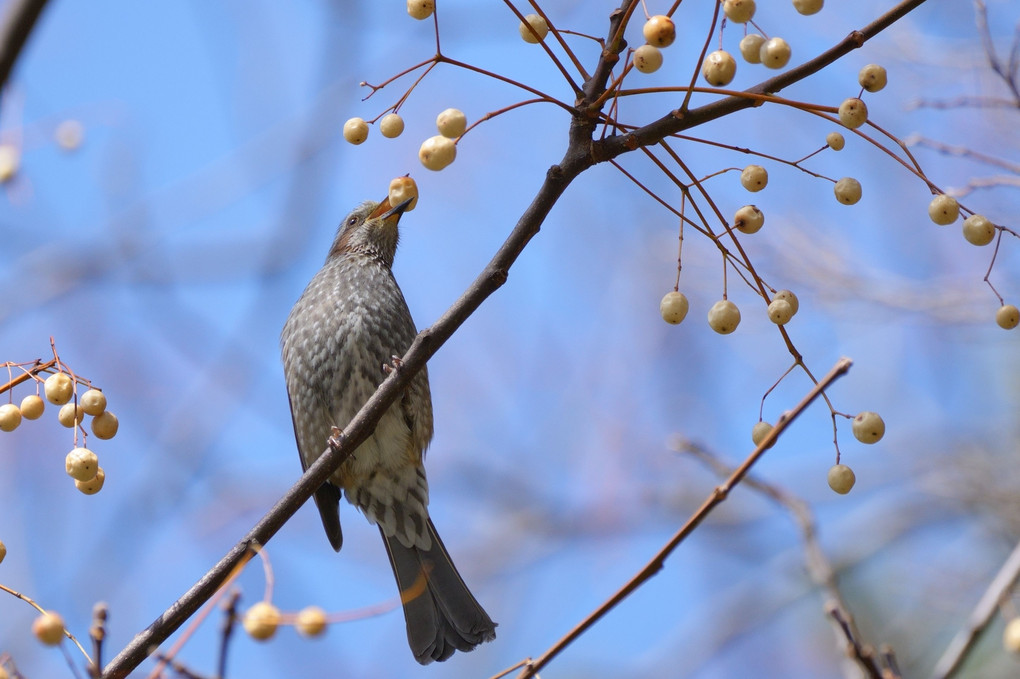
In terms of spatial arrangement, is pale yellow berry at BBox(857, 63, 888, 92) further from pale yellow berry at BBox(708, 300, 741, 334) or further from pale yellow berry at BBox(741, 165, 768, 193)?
pale yellow berry at BBox(708, 300, 741, 334)

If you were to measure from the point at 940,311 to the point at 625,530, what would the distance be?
2.91 meters

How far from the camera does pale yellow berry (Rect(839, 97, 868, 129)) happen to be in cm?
197

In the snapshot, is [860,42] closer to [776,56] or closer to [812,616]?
[776,56]

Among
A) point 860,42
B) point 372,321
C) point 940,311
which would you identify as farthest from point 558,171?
point 940,311

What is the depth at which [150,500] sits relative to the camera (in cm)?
593

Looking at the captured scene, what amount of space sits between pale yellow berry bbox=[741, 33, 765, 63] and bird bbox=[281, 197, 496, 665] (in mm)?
1933

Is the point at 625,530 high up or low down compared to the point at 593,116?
up

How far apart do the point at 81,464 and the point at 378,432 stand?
2112 millimetres

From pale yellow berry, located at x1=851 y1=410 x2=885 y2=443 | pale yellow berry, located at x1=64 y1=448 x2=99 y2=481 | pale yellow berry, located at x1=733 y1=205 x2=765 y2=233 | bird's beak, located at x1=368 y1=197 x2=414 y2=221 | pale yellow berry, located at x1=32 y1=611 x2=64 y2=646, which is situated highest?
bird's beak, located at x1=368 y1=197 x2=414 y2=221

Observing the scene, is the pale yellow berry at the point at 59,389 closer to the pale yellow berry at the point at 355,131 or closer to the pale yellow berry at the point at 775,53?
the pale yellow berry at the point at 355,131

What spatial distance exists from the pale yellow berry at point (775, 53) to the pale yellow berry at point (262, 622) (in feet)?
4.45

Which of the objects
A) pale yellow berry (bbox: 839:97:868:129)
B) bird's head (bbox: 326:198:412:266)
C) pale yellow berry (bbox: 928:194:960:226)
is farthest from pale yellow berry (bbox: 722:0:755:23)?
bird's head (bbox: 326:198:412:266)

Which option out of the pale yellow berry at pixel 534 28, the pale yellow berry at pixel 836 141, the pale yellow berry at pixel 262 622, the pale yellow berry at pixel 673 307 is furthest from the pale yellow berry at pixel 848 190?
the pale yellow berry at pixel 262 622

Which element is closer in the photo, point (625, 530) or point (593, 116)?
point (593, 116)
